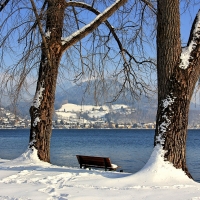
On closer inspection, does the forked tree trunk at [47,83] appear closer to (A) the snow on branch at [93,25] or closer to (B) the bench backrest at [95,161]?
(A) the snow on branch at [93,25]

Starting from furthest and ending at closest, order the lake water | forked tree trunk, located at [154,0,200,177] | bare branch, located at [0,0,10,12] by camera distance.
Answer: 1. the lake water
2. bare branch, located at [0,0,10,12]
3. forked tree trunk, located at [154,0,200,177]

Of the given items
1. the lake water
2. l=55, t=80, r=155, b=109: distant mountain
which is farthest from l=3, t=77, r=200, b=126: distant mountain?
the lake water

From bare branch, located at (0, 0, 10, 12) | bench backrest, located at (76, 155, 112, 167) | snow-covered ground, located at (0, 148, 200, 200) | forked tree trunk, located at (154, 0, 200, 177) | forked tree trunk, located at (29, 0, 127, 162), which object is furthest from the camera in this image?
bench backrest, located at (76, 155, 112, 167)

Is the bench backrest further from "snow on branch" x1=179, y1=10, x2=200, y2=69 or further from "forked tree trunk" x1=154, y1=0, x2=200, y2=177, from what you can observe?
"snow on branch" x1=179, y1=10, x2=200, y2=69

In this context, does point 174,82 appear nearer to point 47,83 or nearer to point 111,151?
point 47,83

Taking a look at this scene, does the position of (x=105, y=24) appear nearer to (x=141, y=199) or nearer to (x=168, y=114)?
(x=168, y=114)

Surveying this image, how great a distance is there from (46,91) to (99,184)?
3.77 m

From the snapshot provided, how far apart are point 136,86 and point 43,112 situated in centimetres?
367

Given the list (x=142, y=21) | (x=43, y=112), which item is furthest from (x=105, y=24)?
(x=43, y=112)

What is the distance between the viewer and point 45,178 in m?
6.70

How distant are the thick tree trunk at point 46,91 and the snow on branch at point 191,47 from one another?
11.1 ft

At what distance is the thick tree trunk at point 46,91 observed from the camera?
9.16 metres

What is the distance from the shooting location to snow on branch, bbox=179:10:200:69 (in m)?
6.87

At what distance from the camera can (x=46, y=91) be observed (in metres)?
9.37
